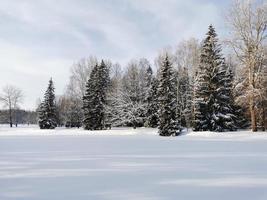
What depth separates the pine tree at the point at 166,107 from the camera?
3662cm

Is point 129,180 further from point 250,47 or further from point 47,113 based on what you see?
point 47,113

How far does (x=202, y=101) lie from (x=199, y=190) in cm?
3340

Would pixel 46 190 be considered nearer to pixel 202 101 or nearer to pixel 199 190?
pixel 199 190

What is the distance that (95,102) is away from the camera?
50.9 meters

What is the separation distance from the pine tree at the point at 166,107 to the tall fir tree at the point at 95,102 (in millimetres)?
13807

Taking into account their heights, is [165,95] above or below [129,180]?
above

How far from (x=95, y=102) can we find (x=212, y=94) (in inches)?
702

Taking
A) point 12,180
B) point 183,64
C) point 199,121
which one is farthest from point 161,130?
point 12,180

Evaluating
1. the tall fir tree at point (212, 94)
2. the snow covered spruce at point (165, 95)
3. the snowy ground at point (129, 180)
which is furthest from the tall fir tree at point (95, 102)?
the snowy ground at point (129, 180)

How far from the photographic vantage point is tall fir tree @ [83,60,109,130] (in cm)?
5016

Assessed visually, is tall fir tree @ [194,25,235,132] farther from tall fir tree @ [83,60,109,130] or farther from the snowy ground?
the snowy ground

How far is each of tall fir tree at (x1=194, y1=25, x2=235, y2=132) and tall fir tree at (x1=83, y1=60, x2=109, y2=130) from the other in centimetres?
1524

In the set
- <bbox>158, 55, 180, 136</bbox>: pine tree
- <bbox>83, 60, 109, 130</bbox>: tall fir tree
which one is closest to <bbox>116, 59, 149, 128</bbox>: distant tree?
<bbox>83, 60, 109, 130</bbox>: tall fir tree

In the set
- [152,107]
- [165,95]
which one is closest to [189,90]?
[152,107]
